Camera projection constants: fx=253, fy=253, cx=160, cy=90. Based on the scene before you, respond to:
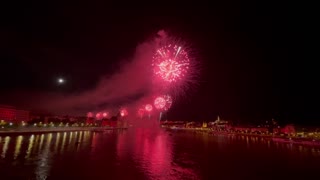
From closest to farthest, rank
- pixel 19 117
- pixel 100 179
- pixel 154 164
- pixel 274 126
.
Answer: pixel 100 179, pixel 154 164, pixel 19 117, pixel 274 126

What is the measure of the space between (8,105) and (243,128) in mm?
118927

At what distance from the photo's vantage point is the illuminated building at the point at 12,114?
92988mm

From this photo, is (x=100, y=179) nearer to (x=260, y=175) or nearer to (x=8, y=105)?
(x=260, y=175)

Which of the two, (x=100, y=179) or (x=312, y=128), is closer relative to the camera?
(x=100, y=179)

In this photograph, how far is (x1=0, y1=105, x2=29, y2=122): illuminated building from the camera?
93.0 metres

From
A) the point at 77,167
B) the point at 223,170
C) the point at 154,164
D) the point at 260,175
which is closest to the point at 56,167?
the point at 77,167

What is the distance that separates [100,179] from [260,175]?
1193 cm

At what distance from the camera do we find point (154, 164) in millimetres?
20875

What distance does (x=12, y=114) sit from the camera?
9869 centimetres

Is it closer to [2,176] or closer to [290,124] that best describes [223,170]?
[2,176]

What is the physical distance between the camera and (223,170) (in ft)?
66.3

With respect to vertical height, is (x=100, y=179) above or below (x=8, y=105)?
below

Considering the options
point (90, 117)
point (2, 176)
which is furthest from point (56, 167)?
point (90, 117)

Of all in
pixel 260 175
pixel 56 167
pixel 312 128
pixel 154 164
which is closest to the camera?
pixel 56 167
